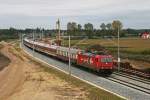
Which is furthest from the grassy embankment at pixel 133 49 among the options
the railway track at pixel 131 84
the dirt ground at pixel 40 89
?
the dirt ground at pixel 40 89

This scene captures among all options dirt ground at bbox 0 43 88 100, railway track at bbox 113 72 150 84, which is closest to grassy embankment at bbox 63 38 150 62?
railway track at bbox 113 72 150 84

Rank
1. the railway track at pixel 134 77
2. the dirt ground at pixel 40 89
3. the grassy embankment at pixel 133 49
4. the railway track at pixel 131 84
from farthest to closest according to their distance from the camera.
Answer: the grassy embankment at pixel 133 49 < the railway track at pixel 134 77 < the railway track at pixel 131 84 < the dirt ground at pixel 40 89

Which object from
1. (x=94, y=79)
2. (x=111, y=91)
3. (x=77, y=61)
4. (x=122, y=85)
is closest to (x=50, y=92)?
(x=111, y=91)

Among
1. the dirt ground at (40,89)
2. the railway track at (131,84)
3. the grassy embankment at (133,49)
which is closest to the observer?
the dirt ground at (40,89)

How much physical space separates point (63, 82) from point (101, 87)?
5733 mm

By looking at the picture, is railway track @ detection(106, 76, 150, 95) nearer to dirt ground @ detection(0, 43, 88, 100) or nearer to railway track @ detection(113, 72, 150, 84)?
railway track @ detection(113, 72, 150, 84)

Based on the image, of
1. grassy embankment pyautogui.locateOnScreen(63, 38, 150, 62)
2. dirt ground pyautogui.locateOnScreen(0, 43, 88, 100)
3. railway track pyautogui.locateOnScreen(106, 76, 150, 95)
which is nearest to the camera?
dirt ground pyautogui.locateOnScreen(0, 43, 88, 100)

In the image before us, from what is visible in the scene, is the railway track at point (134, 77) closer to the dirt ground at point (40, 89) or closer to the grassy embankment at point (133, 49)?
the dirt ground at point (40, 89)

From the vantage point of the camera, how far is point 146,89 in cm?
3922

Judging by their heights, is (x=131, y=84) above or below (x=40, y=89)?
above

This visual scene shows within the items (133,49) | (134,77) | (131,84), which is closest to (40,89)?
(131,84)

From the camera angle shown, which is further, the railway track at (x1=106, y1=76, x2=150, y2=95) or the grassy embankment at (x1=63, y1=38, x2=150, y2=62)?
the grassy embankment at (x1=63, y1=38, x2=150, y2=62)

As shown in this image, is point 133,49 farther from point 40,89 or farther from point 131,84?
point 40,89

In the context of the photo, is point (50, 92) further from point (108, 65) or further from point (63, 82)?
point (108, 65)
